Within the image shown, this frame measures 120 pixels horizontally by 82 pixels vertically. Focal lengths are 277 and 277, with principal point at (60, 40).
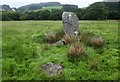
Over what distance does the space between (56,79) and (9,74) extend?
2.46 metres

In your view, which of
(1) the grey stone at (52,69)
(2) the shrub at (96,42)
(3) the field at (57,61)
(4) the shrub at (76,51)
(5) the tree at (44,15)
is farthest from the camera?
(5) the tree at (44,15)

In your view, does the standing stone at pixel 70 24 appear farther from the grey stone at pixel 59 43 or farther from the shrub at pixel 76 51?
the shrub at pixel 76 51

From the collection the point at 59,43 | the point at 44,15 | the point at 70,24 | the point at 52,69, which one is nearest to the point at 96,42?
the point at 59,43

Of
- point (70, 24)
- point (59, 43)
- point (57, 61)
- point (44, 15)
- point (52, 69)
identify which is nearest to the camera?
point (52, 69)

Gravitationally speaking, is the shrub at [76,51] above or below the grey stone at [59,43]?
above

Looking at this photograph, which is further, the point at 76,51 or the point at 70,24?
the point at 70,24

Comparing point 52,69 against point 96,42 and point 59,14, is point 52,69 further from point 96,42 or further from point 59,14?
point 59,14

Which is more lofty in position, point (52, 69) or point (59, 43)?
point (59, 43)

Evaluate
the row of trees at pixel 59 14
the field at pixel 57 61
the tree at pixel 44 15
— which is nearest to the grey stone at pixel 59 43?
the field at pixel 57 61

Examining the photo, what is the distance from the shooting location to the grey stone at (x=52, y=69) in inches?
539

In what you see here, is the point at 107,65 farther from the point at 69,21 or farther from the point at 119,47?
the point at 69,21

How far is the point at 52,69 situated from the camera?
13.9 meters

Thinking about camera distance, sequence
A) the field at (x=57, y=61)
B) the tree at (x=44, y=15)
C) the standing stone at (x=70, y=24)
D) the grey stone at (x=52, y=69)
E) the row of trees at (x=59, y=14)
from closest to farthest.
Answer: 1. the field at (x=57, y=61)
2. the grey stone at (x=52, y=69)
3. the standing stone at (x=70, y=24)
4. the row of trees at (x=59, y=14)
5. the tree at (x=44, y=15)

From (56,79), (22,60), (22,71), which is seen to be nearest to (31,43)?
(22,60)
